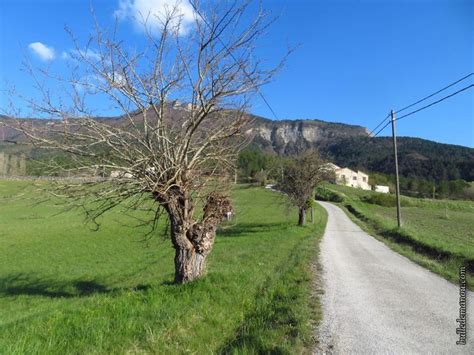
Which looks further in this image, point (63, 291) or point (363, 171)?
point (363, 171)

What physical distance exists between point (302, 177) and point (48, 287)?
18.7 m

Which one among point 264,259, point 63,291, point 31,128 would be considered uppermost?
point 31,128

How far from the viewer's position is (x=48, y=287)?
1462 centimetres

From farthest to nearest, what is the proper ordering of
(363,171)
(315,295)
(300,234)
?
(363,171) < (300,234) < (315,295)

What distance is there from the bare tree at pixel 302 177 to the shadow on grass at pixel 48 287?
55.8 feet

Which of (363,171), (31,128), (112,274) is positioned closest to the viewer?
(31,128)

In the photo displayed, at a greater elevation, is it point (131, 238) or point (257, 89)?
point (257, 89)

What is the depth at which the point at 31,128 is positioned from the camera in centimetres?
709

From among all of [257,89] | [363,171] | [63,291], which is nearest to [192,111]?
[257,89]

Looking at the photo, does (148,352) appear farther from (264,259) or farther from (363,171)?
(363,171)

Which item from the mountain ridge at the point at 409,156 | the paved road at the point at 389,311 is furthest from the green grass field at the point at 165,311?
the mountain ridge at the point at 409,156

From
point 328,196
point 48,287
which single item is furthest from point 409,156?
point 48,287

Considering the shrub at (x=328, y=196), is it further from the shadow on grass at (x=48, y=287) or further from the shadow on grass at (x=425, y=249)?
the shadow on grass at (x=48, y=287)

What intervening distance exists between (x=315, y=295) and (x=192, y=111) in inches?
185
